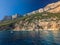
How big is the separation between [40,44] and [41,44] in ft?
2.30

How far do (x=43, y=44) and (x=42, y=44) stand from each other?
0.70 metres

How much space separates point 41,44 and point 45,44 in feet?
9.33

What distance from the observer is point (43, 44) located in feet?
422

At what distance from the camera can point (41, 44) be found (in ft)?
422

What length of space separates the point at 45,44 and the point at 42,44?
2.15 m

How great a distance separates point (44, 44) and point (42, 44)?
141 centimetres

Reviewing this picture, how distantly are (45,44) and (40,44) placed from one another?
352 cm

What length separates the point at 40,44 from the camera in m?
129

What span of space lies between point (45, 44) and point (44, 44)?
76cm

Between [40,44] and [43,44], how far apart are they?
2.09 m

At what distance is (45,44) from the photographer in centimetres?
12888

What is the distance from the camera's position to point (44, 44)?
422 feet
